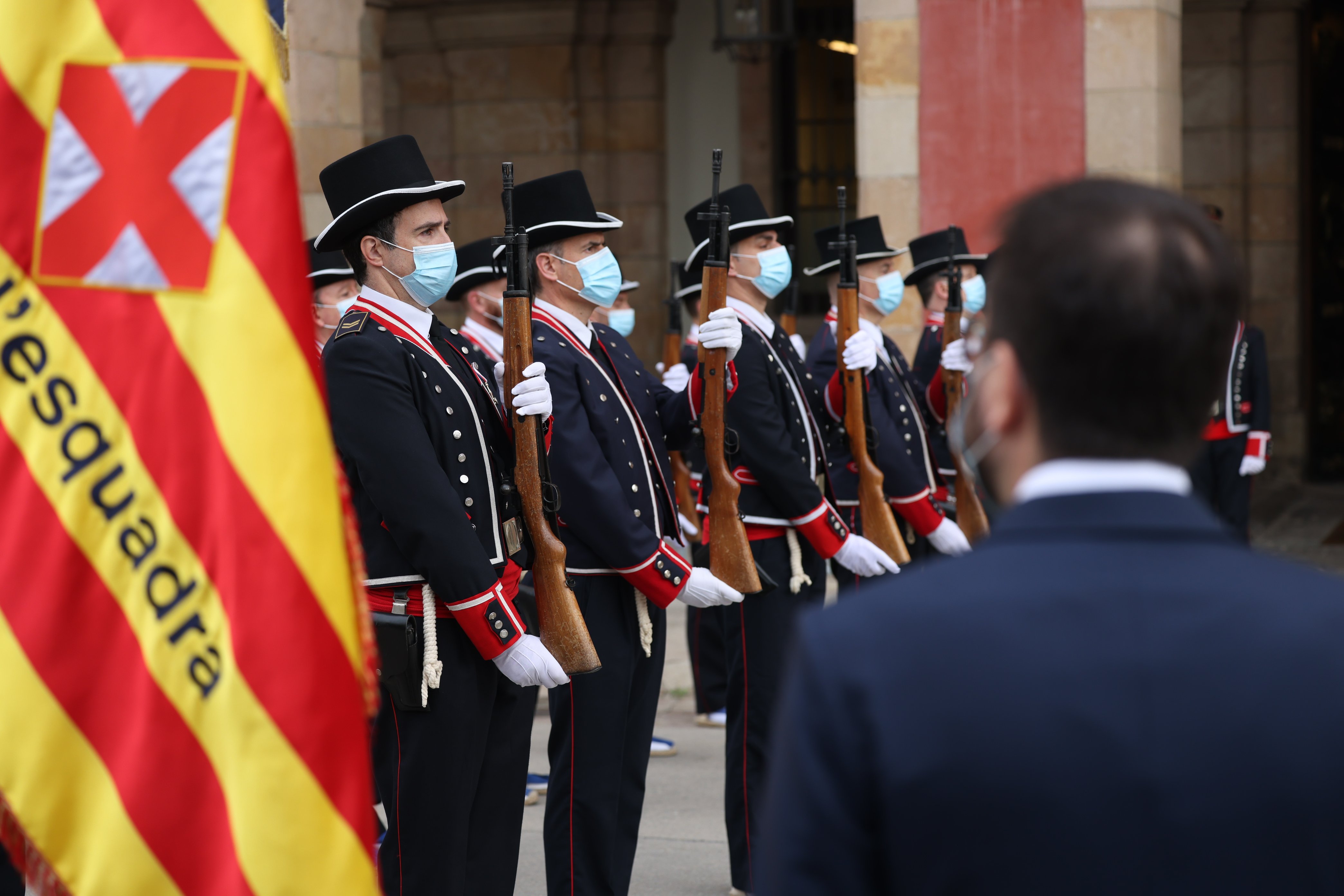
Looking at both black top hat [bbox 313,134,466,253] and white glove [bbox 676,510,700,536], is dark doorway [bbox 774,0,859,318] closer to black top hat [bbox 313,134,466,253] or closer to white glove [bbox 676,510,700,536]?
white glove [bbox 676,510,700,536]

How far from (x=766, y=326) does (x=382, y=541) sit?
72.9 inches

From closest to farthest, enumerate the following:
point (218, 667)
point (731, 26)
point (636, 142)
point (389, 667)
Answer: point (218, 667)
point (389, 667)
point (731, 26)
point (636, 142)

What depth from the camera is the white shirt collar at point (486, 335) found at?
5883mm

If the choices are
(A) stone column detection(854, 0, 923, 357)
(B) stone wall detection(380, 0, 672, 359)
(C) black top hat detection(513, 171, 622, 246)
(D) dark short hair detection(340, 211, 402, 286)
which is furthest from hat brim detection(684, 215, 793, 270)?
(B) stone wall detection(380, 0, 672, 359)

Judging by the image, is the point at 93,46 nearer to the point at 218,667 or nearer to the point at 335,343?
the point at 218,667

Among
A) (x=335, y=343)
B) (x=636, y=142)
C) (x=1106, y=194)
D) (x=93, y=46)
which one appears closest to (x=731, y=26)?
(x=636, y=142)

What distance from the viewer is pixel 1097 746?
3.67 feet

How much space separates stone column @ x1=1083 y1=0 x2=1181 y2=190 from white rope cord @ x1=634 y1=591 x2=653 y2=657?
16.9 feet

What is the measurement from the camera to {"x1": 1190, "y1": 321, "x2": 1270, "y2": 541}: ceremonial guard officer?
8.78 m

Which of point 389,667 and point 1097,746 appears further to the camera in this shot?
point 389,667

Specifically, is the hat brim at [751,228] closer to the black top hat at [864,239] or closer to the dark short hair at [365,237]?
the black top hat at [864,239]

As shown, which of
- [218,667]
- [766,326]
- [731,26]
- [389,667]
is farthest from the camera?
[731,26]

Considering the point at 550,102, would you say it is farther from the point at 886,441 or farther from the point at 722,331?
the point at 722,331

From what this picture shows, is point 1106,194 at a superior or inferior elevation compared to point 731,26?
inferior
